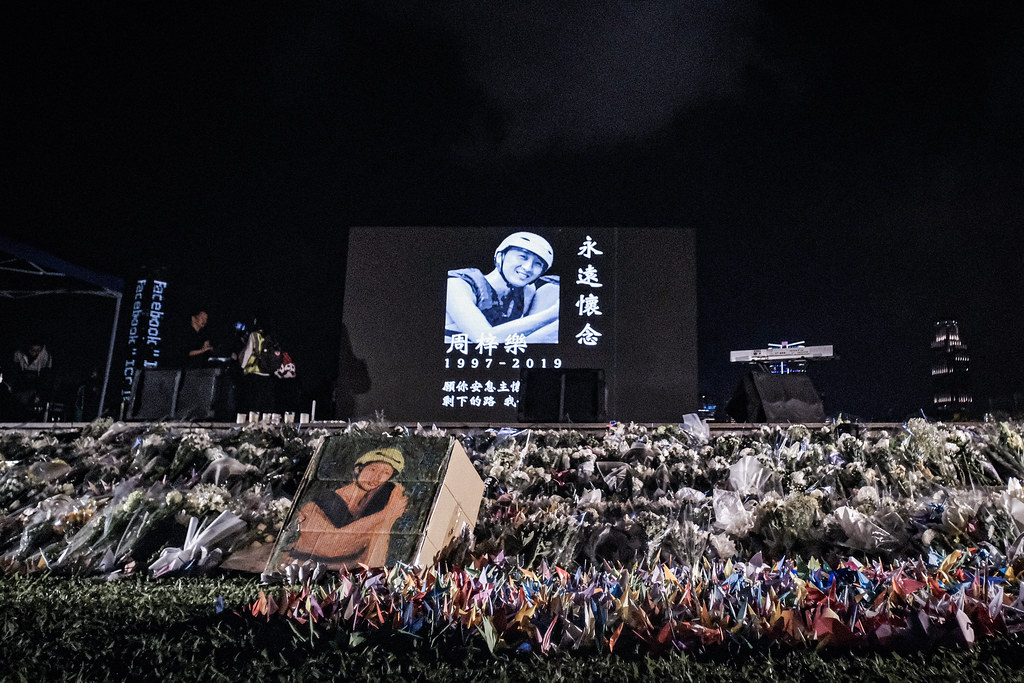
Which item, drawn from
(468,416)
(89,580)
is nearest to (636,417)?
(468,416)

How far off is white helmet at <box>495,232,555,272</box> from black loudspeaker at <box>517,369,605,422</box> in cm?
288

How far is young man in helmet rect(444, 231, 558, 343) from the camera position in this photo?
330 inches

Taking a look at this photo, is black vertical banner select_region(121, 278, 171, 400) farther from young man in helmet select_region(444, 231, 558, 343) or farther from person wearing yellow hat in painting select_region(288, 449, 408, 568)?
person wearing yellow hat in painting select_region(288, 449, 408, 568)

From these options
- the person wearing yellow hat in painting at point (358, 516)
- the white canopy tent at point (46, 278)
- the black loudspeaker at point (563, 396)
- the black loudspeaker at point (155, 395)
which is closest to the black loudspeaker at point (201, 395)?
the black loudspeaker at point (155, 395)

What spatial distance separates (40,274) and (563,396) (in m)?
6.07

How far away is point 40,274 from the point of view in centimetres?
760

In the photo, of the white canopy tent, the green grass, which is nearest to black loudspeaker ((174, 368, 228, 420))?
the white canopy tent

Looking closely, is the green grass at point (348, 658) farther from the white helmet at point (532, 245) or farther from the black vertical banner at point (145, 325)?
the black vertical banner at point (145, 325)

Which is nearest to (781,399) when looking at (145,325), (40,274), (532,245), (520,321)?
(520,321)

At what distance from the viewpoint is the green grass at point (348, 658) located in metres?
1.20

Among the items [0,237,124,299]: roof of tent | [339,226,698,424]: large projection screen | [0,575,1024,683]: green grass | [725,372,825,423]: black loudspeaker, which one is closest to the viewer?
[0,575,1024,683]: green grass

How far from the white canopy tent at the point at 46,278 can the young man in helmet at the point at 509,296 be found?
3.90 meters

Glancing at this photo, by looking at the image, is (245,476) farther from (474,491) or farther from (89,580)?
(474,491)

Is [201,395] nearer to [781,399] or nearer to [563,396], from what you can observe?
[563,396]
